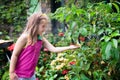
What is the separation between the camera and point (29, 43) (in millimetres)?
3494

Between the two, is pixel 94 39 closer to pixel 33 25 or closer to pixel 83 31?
pixel 83 31

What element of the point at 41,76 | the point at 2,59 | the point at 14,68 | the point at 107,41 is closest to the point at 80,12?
the point at 107,41

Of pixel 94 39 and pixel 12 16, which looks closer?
pixel 94 39

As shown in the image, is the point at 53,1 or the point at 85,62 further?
the point at 53,1

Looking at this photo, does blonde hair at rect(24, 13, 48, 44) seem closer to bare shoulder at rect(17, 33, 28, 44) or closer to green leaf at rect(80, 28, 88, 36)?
bare shoulder at rect(17, 33, 28, 44)

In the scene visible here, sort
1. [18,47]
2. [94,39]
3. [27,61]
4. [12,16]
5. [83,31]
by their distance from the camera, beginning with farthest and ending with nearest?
[12,16] → [94,39] → [83,31] → [27,61] → [18,47]

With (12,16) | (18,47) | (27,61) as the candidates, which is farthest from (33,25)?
(12,16)

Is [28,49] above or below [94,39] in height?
above

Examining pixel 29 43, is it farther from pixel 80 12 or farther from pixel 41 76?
pixel 41 76

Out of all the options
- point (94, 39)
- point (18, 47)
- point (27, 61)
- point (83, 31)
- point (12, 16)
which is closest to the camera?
point (18, 47)

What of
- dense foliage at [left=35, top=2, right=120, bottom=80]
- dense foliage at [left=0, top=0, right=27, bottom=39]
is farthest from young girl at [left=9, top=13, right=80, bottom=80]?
dense foliage at [left=0, top=0, right=27, bottom=39]

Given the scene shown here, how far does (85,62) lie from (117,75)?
19.6 inches

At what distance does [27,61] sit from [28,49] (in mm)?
153

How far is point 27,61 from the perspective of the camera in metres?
3.56
